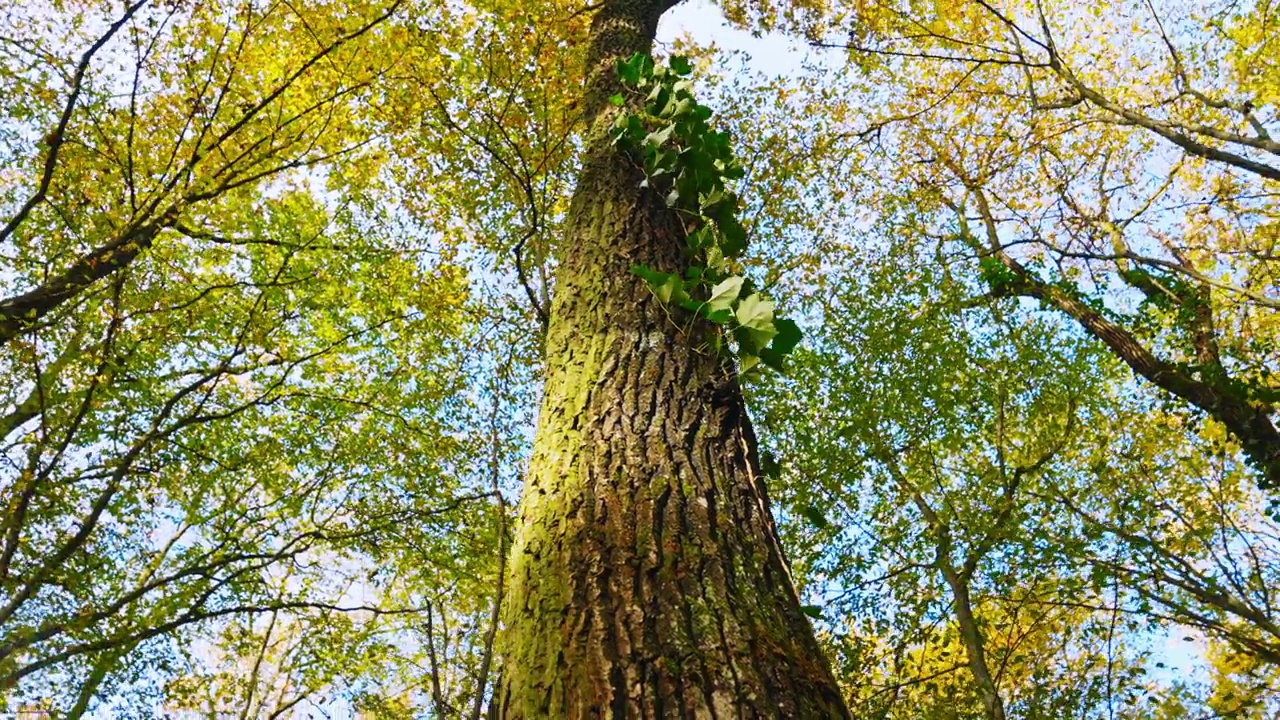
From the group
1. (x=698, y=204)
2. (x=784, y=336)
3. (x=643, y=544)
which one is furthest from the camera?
(x=698, y=204)

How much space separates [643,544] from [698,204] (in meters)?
1.42

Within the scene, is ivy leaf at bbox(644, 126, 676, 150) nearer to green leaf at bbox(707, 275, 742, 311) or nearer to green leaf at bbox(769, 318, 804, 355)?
green leaf at bbox(707, 275, 742, 311)

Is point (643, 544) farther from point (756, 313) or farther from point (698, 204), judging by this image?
point (698, 204)

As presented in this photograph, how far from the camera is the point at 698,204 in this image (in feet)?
7.92

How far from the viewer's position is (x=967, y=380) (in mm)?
8094

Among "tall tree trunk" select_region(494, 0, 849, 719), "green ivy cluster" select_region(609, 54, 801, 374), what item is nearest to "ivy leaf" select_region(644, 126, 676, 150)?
"green ivy cluster" select_region(609, 54, 801, 374)

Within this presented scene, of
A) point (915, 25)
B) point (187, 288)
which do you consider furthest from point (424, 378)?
point (915, 25)

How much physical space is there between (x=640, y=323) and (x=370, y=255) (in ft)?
18.9

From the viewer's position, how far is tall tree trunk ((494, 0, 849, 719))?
107 cm

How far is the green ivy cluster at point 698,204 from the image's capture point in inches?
70.1

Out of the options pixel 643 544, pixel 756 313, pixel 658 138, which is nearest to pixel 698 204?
pixel 658 138

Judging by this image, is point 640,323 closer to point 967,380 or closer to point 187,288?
point 187,288

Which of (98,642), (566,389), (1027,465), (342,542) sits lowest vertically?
(566,389)

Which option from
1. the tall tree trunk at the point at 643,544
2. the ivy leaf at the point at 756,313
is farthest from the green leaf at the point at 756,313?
the tall tree trunk at the point at 643,544
